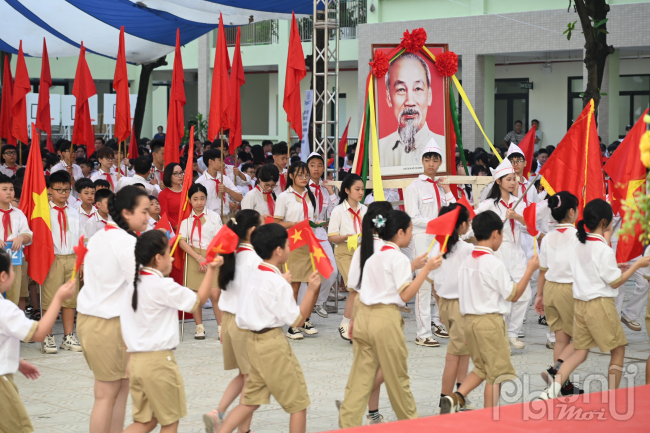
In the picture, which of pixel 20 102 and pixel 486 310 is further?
pixel 20 102

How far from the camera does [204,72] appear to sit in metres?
26.1

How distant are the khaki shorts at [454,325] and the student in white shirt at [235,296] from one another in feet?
4.83

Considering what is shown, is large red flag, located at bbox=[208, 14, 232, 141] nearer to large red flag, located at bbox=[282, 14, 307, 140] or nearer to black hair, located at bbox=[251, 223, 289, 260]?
large red flag, located at bbox=[282, 14, 307, 140]

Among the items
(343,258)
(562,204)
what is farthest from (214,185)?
(562,204)

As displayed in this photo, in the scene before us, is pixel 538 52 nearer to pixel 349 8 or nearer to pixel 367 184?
pixel 349 8

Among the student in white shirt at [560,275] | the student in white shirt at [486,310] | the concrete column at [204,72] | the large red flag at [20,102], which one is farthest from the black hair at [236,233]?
the concrete column at [204,72]

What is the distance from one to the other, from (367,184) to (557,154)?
2.26 m

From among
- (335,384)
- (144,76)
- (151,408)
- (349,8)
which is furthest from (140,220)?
(349,8)

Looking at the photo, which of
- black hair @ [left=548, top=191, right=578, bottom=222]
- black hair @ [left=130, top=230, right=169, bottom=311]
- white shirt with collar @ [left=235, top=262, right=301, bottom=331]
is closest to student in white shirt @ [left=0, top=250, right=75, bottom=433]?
black hair @ [left=130, top=230, right=169, bottom=311]

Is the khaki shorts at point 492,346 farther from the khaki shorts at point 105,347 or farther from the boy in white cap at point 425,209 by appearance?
the boy in white cap at point 425,209

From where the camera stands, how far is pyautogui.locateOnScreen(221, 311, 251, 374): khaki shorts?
5113 mm

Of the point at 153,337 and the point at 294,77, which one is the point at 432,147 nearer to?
the point at 294,77

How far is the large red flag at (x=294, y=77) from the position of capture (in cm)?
1014

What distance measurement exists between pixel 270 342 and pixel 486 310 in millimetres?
1498
